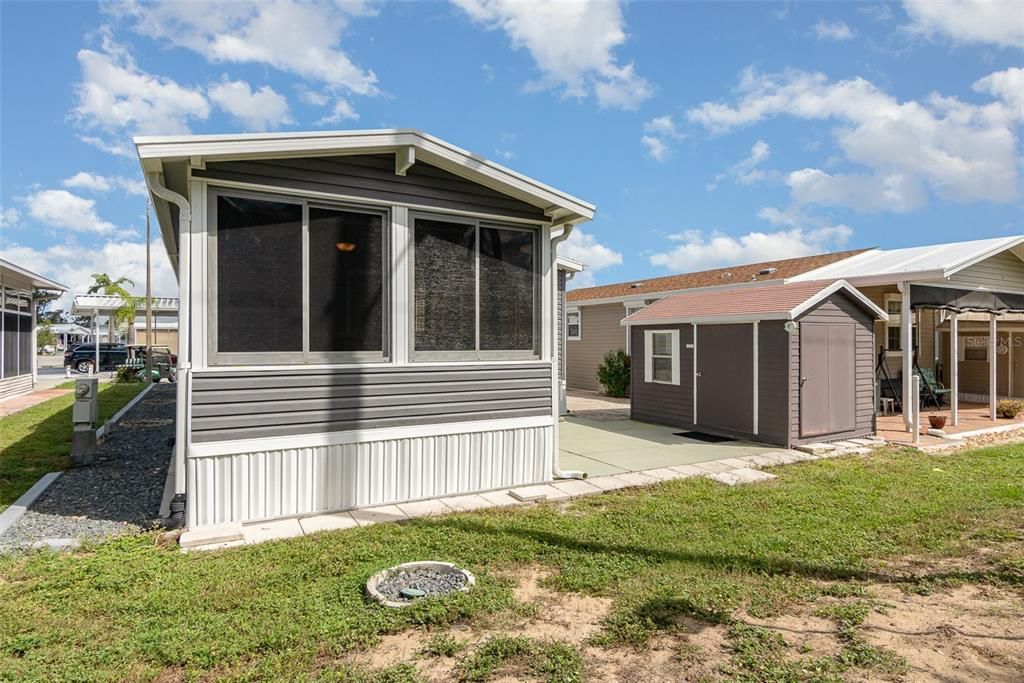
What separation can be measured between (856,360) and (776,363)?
5.40ft

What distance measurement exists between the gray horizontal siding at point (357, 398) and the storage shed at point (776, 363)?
12.7ft

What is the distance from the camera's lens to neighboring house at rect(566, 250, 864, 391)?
13.8 m

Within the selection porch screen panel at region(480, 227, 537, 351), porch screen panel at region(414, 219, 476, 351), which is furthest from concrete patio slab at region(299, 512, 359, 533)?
porch screen panel at region(480, 227, 537, 351)

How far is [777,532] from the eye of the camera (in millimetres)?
4262

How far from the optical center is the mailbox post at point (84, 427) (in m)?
6.43

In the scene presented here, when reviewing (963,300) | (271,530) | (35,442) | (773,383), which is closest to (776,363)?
(773,383)

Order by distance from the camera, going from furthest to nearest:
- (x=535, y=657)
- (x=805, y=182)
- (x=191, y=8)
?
(x=805, y=182)
(x=191, y=8)
(x=535, y=657)

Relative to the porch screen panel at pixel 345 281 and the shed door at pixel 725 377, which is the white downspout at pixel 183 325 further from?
the shed door at pixel 725 377

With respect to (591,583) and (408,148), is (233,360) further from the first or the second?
(591,583)

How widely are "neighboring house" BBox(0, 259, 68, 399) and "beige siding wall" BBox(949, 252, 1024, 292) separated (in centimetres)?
1882

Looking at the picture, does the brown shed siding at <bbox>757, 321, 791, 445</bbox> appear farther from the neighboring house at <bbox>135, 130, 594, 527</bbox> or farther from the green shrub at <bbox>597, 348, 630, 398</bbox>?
the green shrub at <bbox>597, 348, 630, 398</bbox>

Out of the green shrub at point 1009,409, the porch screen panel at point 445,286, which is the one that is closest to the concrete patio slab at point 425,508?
the porch screen panel at point 445,286

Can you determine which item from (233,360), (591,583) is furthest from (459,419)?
(591,583)

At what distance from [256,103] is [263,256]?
351 inches
